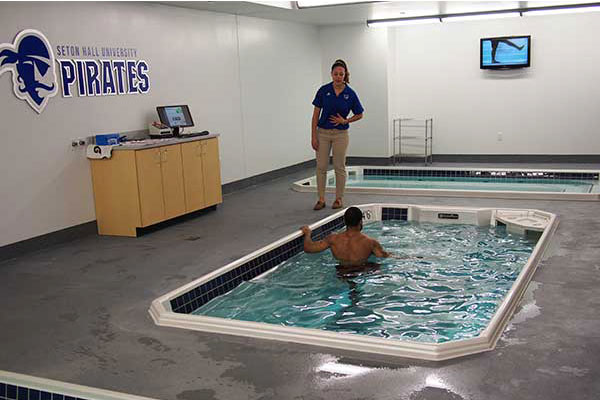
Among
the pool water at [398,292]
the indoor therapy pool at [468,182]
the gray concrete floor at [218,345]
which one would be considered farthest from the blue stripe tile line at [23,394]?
the indoor therapy pool at [468,182]

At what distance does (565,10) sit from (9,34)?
7.80 meters

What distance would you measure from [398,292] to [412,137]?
7.51 metres

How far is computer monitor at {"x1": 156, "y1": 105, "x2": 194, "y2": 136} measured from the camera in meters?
7.38

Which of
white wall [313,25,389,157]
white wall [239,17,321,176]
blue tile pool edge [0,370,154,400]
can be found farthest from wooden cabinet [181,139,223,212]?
white wall [313,25,389,157]

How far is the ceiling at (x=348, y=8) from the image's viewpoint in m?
8.08

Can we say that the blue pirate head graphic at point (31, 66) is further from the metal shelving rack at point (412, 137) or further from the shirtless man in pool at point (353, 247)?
the metal shelving rack at point (412, 137)

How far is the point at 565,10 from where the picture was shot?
9.50m

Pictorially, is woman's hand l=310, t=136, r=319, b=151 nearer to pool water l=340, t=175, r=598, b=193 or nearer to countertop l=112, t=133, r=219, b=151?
countertop l=112, t=133, r=219, b=151

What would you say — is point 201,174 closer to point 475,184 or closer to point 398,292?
point 398,292

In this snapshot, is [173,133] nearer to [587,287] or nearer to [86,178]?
[86,178]

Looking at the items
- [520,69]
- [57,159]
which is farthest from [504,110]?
[57,159]

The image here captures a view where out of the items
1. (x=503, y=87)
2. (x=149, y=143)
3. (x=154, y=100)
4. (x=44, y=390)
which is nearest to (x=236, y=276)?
(x=44, y=390)

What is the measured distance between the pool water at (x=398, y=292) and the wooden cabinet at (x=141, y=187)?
1824 mm

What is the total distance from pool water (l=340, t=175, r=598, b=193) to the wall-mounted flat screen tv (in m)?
2.34
